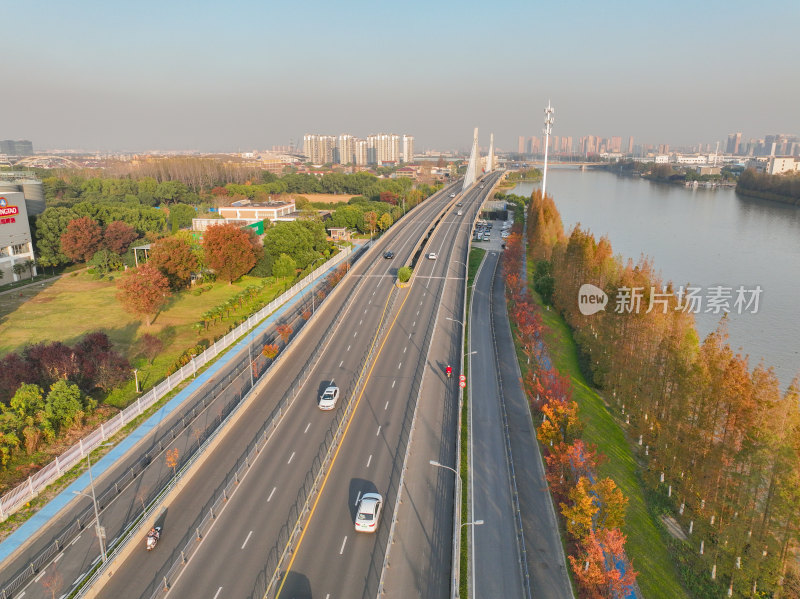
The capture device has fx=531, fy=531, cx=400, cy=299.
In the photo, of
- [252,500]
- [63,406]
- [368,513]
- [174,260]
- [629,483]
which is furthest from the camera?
[174,260]

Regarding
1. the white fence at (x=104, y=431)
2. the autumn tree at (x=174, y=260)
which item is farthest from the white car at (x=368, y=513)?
the autumn tree at (x=174, y=260)

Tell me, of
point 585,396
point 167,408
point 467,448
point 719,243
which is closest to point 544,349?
point 585,396

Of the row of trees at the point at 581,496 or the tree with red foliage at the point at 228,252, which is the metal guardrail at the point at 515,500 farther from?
the tree with red foliage at the point at 228,252

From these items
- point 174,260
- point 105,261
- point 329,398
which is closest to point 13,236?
point 105,261

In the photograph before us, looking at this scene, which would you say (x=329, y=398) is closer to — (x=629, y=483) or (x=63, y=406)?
(x=63, y=406)

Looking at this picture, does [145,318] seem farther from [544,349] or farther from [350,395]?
[544,349]

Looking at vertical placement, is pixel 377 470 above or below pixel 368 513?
below
